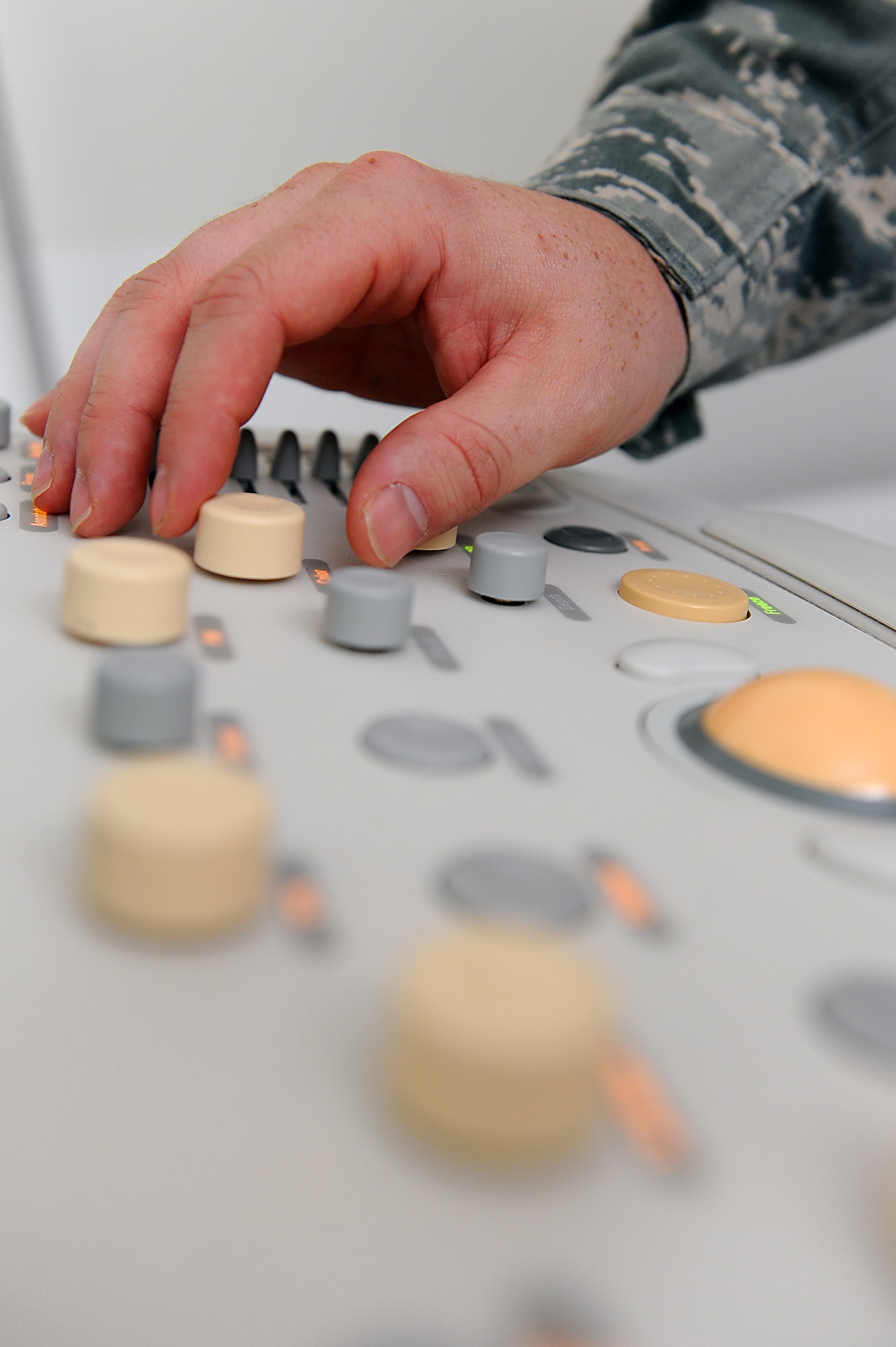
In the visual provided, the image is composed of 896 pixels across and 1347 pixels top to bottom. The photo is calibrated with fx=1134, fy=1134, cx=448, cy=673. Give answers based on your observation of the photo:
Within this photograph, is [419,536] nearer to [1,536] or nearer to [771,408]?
[1,536]

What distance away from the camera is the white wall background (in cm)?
132

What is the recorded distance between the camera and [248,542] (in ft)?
1.69

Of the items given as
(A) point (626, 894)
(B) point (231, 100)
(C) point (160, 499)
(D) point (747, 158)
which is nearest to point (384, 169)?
(C) point (160, 499)

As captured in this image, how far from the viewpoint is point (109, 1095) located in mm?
229

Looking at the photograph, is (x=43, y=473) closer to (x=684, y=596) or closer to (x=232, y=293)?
(x=232, y=293)

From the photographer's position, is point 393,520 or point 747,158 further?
point 747,158

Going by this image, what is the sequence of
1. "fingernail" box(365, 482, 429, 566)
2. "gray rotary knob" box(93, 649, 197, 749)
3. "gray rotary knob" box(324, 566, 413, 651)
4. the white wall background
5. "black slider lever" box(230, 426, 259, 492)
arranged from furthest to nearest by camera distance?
1. the white wall background
2. "black slider lever" box(230, 426, 259, 492)
3. "fingernail" box(365, 482, 429, 566)
4. "gray rotary knob" box(324, 566, 413, 651)
5. "gray rotary knob" box(93, 649, 197, 749)

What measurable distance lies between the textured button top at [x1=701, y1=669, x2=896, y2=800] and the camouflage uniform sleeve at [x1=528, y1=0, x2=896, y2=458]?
45cm

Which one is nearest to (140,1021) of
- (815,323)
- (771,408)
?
(815,323)

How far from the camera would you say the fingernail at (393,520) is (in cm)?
55

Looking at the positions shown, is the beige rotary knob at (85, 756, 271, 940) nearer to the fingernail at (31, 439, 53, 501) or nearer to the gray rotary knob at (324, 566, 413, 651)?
the gray rotary knob at (324, 566, 413, 651)

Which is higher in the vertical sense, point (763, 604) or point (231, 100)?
point (231, 100)

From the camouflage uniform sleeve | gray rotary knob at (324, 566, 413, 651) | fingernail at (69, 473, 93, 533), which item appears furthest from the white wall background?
gray rotary knob at (324, 566, 413, 651)

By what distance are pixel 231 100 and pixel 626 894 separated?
1.32 meters
